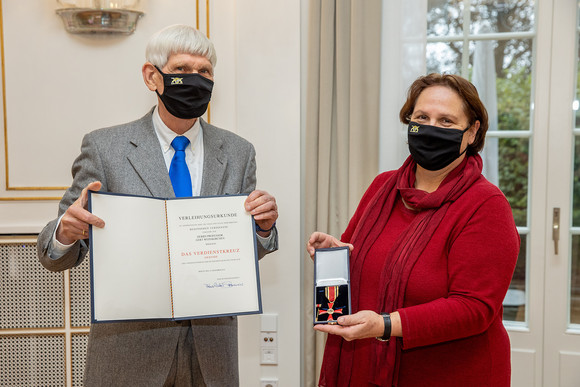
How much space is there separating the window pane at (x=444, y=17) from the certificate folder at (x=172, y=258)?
1.96m

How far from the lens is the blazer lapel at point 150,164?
179 cm

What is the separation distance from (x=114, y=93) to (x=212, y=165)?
1.29m

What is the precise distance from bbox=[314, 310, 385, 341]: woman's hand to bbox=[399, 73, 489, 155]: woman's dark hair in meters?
0.69

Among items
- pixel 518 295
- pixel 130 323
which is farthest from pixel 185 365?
pixel 518 295

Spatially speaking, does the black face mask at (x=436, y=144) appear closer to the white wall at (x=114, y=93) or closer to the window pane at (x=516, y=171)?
the white wall at (x=114, y=93)

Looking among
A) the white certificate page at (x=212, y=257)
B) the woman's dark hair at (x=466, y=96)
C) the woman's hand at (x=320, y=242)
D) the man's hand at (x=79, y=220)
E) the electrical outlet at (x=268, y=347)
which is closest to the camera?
the man's hand at (x=79, y=220)

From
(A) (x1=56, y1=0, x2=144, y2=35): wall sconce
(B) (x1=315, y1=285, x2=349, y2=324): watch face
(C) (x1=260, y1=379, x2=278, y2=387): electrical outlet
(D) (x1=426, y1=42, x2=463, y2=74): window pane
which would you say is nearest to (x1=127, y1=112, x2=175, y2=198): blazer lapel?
(B) (x1=315, y1=285, x2=349, y2=324): watch face

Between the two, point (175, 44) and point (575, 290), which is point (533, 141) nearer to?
point (575, 290)

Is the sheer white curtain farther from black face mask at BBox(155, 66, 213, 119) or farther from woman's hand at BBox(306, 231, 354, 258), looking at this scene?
black face mask at BBox(155, 66, 213, 119)

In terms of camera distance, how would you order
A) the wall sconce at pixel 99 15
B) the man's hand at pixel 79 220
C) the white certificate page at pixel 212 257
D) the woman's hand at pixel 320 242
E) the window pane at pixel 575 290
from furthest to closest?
the window pane at pixel 575 290 < the wall sconce at pixel 99 15 < the woman's hand at pixel 320 242 < the white certificate page at pixel 212 257 < the man's hand at pixel 79 220

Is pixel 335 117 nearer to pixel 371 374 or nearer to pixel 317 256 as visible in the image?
pixel 317 256

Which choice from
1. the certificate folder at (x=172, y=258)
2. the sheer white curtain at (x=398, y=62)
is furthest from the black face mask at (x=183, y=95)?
the sheer white curtain at (x=398, y=62)

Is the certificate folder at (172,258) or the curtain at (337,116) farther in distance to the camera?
the curtain at (337,116)

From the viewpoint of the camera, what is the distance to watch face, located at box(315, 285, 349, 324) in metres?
1.66
